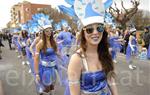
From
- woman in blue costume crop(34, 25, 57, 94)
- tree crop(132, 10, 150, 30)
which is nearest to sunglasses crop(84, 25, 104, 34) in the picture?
woman in blue costume crop(34, 25, 57, 94)

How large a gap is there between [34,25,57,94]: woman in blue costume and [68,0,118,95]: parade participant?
3124 mm

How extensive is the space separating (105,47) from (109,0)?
2.76 ft

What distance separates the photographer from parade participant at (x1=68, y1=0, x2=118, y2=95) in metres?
3.23

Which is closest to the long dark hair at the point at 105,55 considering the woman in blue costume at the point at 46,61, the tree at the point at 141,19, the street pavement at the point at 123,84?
the woman in blue costume at the point at 46,61

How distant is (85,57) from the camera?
10.8ft

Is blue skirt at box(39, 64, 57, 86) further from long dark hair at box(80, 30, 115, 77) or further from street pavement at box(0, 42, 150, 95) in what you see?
long dark hair at box(80, 30, 115, 77)

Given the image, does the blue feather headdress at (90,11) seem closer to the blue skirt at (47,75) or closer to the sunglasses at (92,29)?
the sunglasses at (92,29)

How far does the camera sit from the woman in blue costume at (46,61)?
652cm

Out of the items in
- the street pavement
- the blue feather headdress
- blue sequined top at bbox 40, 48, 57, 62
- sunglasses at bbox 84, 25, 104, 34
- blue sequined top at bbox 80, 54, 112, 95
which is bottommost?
the street pavement

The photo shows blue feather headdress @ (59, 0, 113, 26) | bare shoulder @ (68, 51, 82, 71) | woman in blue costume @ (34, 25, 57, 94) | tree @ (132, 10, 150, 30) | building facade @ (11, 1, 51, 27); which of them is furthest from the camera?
building facade @ (11, 1, 51, 27)

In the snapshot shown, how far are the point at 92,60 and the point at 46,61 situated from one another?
10.8 feet

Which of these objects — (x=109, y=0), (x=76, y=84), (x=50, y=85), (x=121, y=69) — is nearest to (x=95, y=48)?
(x=76, y=84)

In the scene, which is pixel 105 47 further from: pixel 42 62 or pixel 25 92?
pixel 25 92

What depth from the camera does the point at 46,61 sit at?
656 cm
